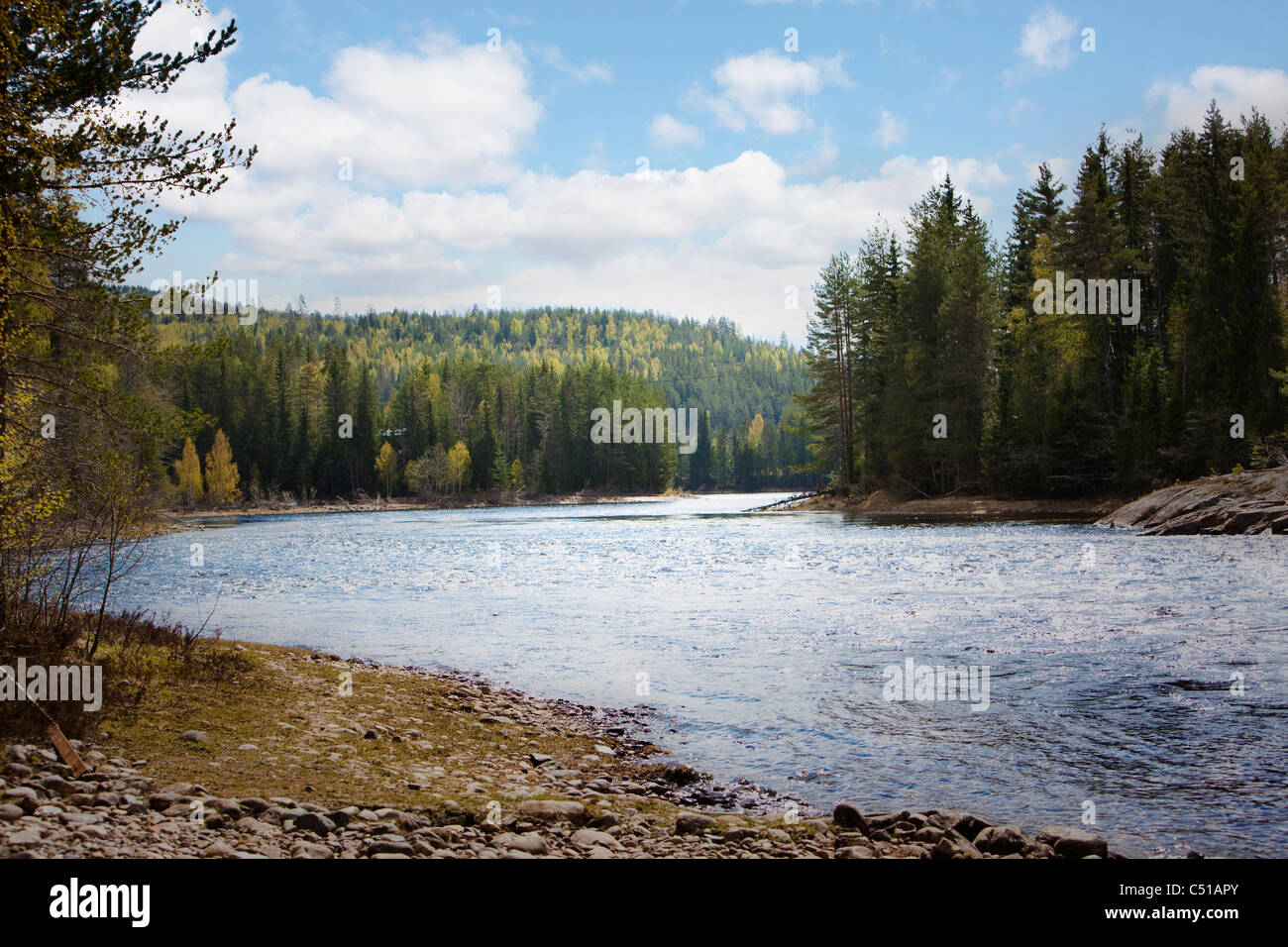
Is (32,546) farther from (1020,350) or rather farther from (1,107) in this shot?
(1020,350)

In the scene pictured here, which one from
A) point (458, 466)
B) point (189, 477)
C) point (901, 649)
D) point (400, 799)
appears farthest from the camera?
point (458, 466)

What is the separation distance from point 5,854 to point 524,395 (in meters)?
130

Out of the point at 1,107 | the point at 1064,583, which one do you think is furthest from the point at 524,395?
the point at 1,107

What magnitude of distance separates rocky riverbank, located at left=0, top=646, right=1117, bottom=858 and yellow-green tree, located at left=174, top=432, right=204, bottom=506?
322 feet

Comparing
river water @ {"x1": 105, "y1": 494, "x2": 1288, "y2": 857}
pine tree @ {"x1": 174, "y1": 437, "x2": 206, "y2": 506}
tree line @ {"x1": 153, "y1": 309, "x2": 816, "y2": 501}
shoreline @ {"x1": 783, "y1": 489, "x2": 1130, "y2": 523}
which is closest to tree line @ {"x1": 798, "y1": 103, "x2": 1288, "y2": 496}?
shoreline @ {"x1": 783, "y1": 489, "x2": 1130, "y2": 523}

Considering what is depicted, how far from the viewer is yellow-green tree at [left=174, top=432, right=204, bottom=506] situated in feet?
320

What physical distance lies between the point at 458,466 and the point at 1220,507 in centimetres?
9414

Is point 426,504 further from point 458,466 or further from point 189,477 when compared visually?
point 189,477

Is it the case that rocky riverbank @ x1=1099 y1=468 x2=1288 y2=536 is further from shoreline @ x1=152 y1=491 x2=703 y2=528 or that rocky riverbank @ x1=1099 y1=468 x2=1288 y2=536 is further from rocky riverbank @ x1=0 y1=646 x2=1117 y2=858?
shoreline @ x1=152 y1=491 x2=703 y2=528

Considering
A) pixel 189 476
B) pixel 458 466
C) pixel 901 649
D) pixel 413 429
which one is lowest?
pixel 901 649

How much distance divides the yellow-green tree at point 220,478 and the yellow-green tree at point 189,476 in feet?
3.74

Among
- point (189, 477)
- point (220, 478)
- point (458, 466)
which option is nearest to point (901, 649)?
point (189, 477)

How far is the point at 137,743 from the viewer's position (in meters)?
8.30

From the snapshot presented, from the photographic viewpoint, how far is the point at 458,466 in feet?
379
